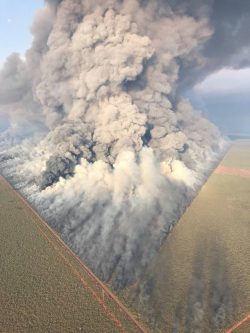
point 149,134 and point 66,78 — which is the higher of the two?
point 66,78

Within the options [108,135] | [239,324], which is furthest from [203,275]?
[108,135]

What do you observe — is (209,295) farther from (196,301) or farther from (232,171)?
(232,171)

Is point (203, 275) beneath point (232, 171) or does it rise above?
above

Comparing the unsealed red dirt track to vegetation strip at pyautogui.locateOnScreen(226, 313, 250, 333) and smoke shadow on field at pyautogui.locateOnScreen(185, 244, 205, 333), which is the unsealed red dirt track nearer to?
smoke shadow on field at pyautogui.locateOnScreen(185, 244, 205, 333)

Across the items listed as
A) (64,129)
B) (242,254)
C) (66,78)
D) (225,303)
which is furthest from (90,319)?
(66,78)

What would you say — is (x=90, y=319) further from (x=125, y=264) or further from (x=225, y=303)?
(x=225, y=303)

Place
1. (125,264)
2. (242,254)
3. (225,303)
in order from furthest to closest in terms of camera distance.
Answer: (242,254), (125,264), (225,303)

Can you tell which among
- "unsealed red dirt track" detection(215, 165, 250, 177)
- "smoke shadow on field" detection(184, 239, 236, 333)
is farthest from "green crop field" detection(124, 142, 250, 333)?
"unsealed red dirt track" detection(215, 165, 250, 177)
